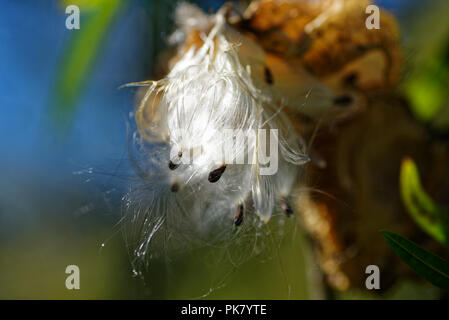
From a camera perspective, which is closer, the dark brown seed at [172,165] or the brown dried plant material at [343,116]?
the dark brown seed at [172,165]

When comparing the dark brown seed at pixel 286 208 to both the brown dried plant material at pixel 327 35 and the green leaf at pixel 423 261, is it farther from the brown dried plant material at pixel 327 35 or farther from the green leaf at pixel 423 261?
the brown dried plant material at pixel 327 35

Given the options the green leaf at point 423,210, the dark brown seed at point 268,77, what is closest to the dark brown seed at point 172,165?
the dark brown seed at point 268,77

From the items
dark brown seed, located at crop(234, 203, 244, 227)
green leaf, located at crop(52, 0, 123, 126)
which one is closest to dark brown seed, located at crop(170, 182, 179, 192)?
dark brown seed, located at crop(234, 203, 244, 227)

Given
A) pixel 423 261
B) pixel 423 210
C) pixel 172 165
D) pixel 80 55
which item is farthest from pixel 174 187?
pixel 80 55

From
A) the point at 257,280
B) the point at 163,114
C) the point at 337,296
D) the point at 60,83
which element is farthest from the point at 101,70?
the point at 257,280

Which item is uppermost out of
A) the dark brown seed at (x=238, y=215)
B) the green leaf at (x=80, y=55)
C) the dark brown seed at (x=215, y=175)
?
the green leaf at (x=80, y=55)

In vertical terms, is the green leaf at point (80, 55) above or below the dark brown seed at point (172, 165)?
above

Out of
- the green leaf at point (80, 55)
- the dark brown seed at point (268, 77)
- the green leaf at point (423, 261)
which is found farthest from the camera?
the green leaf at point (80, 55)

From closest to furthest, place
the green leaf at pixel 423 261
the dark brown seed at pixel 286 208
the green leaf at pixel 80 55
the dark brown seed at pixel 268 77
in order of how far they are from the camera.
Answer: the green leaf at pixel 423 261
the dark brown seed at pixel 286 208
the dark brown seed at pixel 268 77
the green leaf at pixel 80 55
